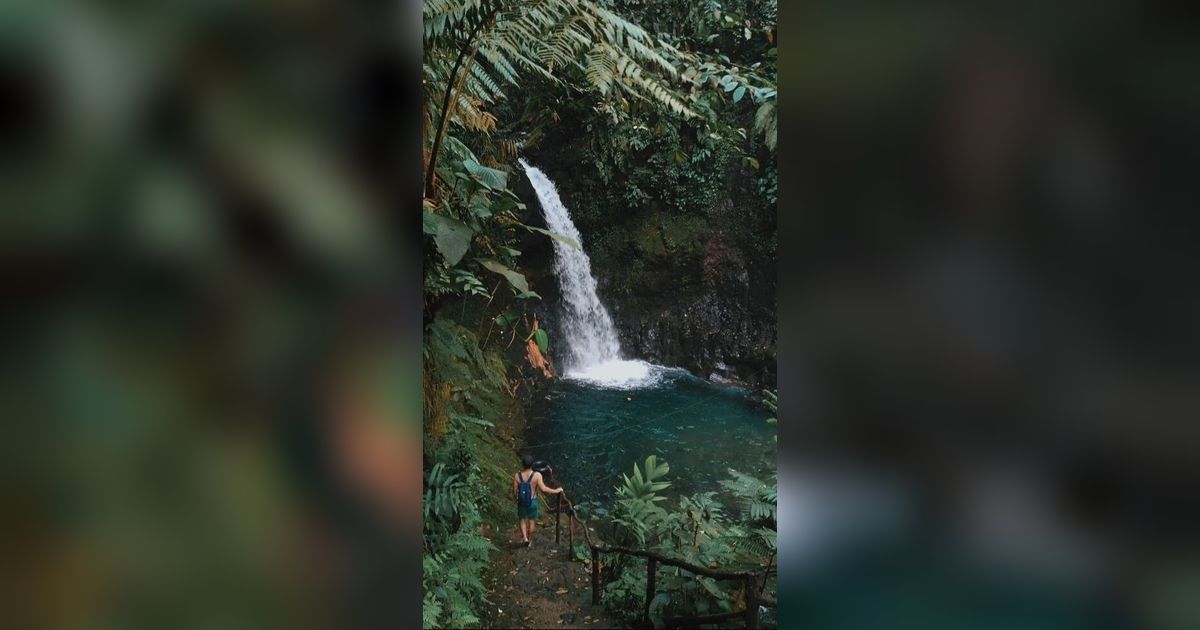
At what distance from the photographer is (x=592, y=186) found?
385 centimetres

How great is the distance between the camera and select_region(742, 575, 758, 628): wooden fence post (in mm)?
3680

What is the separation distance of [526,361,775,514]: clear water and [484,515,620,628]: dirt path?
0.32 meters

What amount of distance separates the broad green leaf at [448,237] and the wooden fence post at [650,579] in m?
1.87

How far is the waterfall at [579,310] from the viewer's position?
3832mm

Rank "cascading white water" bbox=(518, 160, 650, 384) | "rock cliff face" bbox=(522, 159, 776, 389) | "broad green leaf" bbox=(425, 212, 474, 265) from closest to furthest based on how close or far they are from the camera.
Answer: "broad green leaf" bbox=(425, 212, 474, 265), "rock cliff face" bbox=(522, 159, 776, 389), "cascading white water" bbox=(518, 160, 650, 384)

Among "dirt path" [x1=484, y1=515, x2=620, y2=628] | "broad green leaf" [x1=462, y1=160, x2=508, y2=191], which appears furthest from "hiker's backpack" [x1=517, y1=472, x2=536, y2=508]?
"broad green leaf" [x1=462, y1=160, x2=508, y2=191]

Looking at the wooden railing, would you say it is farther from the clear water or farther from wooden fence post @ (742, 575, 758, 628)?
the clear water
